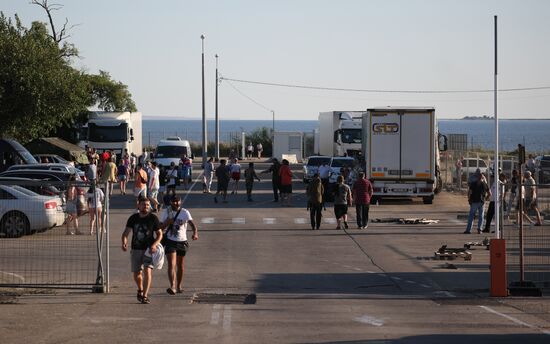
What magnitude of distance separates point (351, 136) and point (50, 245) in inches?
1567

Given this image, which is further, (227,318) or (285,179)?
(285,179)

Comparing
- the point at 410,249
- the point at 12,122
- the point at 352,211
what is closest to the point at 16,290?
the point at 410,249

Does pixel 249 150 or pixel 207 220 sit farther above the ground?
pixel 249 150

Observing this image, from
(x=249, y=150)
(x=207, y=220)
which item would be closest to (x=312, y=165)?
(x=207, y=220)

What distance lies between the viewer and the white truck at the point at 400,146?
3631 centimetres

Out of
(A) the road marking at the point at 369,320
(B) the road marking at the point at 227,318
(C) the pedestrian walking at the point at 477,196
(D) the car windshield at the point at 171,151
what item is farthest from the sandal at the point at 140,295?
(D) the car windshield at the point at 171,151

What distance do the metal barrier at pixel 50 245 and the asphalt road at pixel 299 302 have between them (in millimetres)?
641

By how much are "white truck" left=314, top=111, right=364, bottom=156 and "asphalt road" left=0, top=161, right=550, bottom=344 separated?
28947mm

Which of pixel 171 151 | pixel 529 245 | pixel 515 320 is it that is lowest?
pixel 515 320

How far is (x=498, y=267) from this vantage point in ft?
53.0

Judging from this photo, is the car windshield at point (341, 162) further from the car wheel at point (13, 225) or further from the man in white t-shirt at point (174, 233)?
the man in white t-shirt at point (174, 233)

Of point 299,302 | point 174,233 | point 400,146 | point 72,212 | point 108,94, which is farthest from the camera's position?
point 108,94

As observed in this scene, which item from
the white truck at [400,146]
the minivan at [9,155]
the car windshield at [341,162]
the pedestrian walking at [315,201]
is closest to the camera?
the pedestrian walking at [315,201]

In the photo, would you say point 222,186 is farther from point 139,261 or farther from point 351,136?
point 139,261
